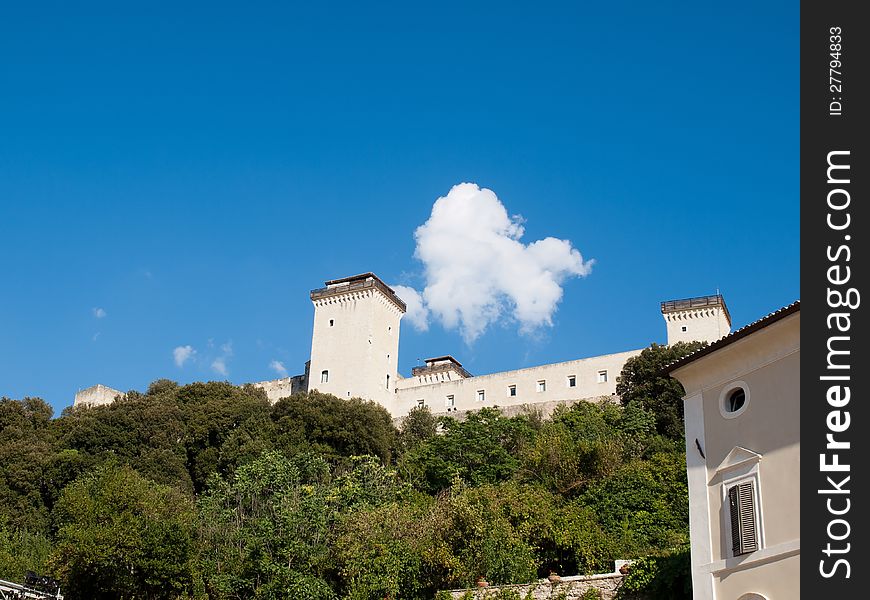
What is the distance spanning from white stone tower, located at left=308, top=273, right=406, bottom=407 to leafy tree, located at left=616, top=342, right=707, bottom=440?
17934 mm

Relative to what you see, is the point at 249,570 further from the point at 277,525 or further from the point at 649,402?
the point at 649,402

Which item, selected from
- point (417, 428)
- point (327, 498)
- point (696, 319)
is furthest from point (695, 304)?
point (327, 498)

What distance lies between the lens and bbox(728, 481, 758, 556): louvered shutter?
641 inches

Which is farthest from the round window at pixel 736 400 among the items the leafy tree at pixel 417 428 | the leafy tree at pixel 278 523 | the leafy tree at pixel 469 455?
the leafy tree at pixel 417 428

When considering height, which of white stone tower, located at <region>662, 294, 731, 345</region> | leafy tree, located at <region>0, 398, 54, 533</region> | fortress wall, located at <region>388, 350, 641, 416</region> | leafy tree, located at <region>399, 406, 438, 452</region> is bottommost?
leafy tree, located at <region>0, 398, 54, 533</region>

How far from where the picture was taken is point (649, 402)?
165 feet

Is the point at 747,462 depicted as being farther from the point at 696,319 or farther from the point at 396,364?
the point at 396,364

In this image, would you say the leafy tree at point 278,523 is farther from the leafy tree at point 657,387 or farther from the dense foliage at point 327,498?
the leafy tree at point 657,387

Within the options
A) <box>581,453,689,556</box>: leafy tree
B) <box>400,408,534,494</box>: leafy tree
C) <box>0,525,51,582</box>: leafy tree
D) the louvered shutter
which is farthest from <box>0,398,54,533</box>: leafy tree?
the louvered shutter

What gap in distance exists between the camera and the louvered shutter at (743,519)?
16281mm

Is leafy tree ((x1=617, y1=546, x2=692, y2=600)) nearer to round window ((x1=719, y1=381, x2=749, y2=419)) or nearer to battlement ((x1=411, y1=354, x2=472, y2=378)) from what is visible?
round window ((x1=719, y1=381, x2=749, y2=419))

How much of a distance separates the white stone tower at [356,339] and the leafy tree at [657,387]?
17.9 m
